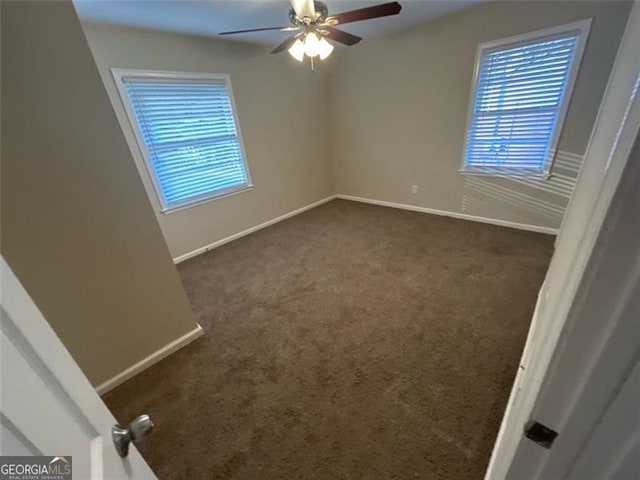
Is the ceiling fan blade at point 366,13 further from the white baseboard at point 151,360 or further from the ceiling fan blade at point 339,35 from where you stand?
the white baseboard at point 151,360

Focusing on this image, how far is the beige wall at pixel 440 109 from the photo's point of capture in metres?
2.44

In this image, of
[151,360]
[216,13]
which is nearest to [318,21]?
[216,13]

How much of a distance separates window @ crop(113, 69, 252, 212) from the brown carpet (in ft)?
3.59

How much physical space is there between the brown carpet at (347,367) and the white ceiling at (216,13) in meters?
2.32

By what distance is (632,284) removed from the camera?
32 cm

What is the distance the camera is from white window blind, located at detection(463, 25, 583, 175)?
8.30 ft

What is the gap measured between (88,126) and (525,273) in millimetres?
3236

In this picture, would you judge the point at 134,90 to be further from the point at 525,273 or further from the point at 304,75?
the point at 525,273

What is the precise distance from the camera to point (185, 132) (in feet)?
10.1

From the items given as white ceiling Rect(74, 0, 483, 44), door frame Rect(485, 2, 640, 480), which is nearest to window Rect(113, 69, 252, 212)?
white ceiling Rect(74, 0, 483, 44)

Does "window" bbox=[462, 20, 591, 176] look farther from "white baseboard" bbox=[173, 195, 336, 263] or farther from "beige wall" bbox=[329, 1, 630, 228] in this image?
"white baseboard" bbox=[173, 195, 336, 263]

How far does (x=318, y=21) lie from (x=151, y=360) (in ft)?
8.44

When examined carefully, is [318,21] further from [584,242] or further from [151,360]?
[151,360]

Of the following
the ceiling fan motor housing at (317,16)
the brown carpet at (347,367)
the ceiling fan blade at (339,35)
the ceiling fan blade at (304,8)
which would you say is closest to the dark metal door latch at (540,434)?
the brown carpet at (347,367)
